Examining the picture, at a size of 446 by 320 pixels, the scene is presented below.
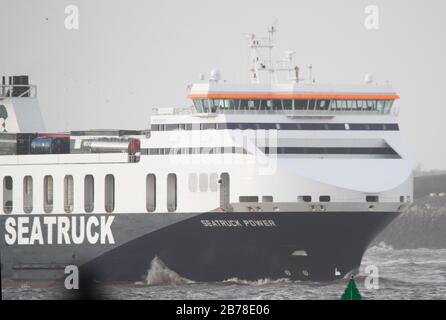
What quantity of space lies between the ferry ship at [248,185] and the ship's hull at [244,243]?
1.7 inches

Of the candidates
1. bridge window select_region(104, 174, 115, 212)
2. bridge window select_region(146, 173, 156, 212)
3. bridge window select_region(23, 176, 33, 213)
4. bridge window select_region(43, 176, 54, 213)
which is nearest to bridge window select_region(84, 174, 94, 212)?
bridge window select_region(104, 174, 115, 212)

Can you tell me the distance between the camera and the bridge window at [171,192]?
103 metres

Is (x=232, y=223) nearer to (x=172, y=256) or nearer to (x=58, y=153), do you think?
(x=172, y=256)

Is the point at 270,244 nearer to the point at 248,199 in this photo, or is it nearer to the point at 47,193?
the point at 248,199

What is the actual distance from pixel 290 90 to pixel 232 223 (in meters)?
6.55

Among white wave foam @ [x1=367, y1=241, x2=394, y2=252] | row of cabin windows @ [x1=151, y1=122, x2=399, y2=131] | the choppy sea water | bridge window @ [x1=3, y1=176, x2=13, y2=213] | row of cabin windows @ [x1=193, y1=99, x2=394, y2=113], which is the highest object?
A: row of cabin windows @ [x1=193, y1=99, x2=394, y2=113]

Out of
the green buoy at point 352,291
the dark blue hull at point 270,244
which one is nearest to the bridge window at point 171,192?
the dark blue hull at point 270,244

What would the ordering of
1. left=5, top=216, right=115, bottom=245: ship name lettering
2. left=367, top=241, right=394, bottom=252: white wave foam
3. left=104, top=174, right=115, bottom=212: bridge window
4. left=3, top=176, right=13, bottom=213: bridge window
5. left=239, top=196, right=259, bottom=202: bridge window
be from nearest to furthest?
1. left=239, top=196, right=259, bottom=202: bridge window
2. left=5, top=216, right=115, bottom=245: ship name lettering
3. left=104, top=174, right=115, bottom=212: bridge window
4. left=3, top=176, right=13, bottom=213: bridge window
5. left=367, top=241, right=394, bottom=252: white wave foam

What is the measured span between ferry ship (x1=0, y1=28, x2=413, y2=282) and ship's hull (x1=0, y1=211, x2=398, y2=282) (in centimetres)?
4

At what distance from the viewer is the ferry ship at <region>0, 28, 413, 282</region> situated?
10131 cm

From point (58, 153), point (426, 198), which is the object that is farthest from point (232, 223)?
point (426, 198)

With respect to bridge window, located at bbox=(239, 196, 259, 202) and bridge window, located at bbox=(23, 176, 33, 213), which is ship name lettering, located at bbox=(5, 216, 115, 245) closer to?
bridge window, located at bbox=(23, 176, 33, 213)

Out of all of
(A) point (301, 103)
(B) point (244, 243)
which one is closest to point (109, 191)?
(B) point (244, 243)

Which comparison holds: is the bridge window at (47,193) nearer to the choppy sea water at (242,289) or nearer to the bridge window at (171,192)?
the choppy sea water at (242,289)
